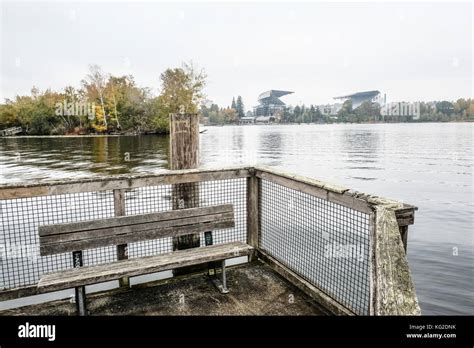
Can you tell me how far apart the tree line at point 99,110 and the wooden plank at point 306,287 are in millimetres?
70539

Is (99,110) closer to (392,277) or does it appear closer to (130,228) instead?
(130,228)

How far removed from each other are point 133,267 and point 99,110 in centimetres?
8285

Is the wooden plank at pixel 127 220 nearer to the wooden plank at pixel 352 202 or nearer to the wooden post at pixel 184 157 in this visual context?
the wooden post at pixel 184 157

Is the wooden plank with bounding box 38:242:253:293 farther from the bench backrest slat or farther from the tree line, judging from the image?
the tree line

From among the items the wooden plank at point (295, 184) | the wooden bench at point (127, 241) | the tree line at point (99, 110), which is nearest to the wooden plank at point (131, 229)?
the wooden bench at point (127, 241)

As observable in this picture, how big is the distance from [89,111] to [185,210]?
262ft

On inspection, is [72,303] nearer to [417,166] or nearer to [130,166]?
[130,166]

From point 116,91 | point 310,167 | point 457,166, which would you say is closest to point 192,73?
point 116,91

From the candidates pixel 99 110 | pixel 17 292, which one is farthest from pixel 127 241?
pixel 99 110

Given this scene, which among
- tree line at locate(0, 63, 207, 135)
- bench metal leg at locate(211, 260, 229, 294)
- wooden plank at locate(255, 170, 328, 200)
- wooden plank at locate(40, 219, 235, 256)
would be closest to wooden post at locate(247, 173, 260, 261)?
wooden plank at locate(255, 170, 328, 200)

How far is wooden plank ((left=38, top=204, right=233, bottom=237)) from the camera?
439 cm

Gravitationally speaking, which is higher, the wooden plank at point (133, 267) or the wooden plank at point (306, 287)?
the wooden plank at point (133, 267)

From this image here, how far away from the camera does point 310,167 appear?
34969 millimetres

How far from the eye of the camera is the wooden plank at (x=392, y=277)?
217 centimetres
